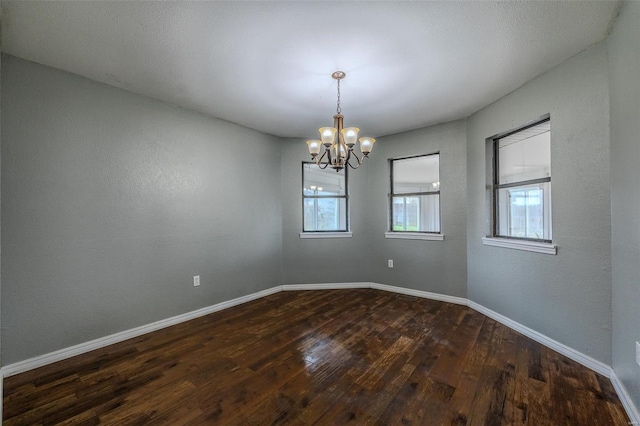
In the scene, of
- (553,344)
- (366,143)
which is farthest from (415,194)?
(553,344)

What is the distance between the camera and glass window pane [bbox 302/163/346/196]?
14.6ft

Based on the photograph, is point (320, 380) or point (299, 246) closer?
point (320, 380)

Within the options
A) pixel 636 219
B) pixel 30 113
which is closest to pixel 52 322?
pixel 30 113

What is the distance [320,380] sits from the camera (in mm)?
1972

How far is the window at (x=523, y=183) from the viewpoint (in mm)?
2639

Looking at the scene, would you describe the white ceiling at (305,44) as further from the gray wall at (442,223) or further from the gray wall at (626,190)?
the gray wall at (442,223)

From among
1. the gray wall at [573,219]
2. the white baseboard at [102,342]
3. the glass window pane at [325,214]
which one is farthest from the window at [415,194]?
the white baseboard at [102,342]

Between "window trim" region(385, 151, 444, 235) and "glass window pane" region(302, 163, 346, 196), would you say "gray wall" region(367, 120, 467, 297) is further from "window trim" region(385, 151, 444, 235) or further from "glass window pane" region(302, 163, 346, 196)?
"glass window pane" region(302, 163, 346, 196)

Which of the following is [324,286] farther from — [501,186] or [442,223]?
[501,186]

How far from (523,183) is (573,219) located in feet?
2.28

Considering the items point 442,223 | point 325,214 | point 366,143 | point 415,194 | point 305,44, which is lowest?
point 442,223

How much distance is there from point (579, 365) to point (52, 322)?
4.33 metres

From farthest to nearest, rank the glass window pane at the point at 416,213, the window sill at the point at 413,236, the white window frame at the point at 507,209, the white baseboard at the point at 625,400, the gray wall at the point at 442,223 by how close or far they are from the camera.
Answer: the glass window pane at the point at 416,213
the window sill at the point at 413,236
the gray wall at the point at 442,223
the white window frame at the point at 507,209
the white baseboard at the point at 625,400

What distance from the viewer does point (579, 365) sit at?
215 centimetres
